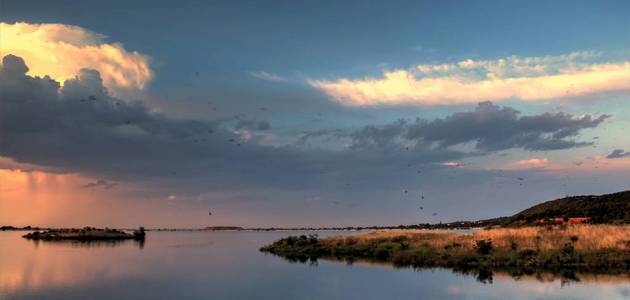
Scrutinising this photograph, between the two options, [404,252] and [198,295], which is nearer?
[198,295]

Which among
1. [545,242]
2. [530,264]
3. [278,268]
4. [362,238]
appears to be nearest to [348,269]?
[278,268]

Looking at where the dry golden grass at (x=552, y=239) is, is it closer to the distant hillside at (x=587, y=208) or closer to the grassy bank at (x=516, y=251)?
the grassy bank at (x=516, y=251)

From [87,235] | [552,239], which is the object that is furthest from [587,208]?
[87,235]

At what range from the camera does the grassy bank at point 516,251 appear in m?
54.2

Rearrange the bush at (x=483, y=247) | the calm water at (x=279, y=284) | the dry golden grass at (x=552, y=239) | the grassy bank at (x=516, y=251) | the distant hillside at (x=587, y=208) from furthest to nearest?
the distant hillside at (x=587, y=208), the bush at (x=483, y=247), the dry golden grass at (x=552, y=239), the grassy bank at (x=516, y=251), the calm water at (x=279, y=284)

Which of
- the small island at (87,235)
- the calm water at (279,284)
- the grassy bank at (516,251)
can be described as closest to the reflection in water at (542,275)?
the calm water at (279,284)

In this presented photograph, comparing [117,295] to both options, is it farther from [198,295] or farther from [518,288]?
[518,288]

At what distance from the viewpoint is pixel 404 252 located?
7019cm

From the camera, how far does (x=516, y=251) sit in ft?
198

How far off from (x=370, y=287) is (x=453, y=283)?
6.98m

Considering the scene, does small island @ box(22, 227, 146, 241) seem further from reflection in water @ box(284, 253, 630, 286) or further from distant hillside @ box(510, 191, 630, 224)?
reflection in water @ box(284, 253, 630, 286)

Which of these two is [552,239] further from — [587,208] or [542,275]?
[587,208]

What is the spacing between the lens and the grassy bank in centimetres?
5425

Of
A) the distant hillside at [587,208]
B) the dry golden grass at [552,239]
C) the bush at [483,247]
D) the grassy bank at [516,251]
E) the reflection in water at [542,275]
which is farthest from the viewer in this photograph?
the distant hillside at [587,208]
